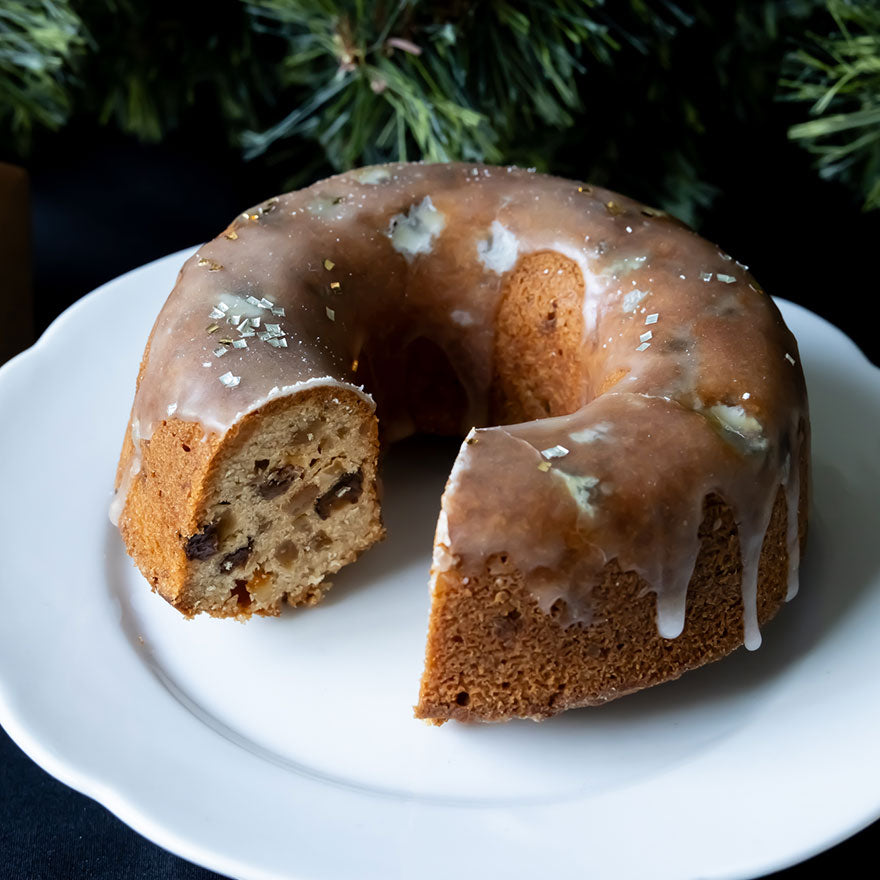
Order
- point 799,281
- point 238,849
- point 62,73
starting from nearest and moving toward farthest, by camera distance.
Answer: point 238,849
point 62,73
point 799,281

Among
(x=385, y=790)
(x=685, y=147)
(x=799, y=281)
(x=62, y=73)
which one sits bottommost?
(x=799, y=281)

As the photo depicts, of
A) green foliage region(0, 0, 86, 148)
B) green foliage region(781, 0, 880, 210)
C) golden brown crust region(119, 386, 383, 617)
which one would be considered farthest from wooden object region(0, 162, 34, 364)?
green foliage region(781, 0, 880, 210)

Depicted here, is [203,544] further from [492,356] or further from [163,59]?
[163,59]

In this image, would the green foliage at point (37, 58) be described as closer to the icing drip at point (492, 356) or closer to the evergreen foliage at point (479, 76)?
the evergreen foliage at point (479, 76)

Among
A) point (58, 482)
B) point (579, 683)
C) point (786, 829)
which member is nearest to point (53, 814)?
point (58, 482)

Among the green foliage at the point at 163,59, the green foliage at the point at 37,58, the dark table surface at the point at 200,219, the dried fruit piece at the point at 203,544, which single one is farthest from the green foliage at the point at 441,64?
the dried fruit piece at the point at 203,544

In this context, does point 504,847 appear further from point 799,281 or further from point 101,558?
point 799,281

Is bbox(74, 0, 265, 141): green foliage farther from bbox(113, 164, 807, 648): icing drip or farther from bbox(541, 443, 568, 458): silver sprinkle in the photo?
bbox(541, 443, 568, 458): silver sprinkle
